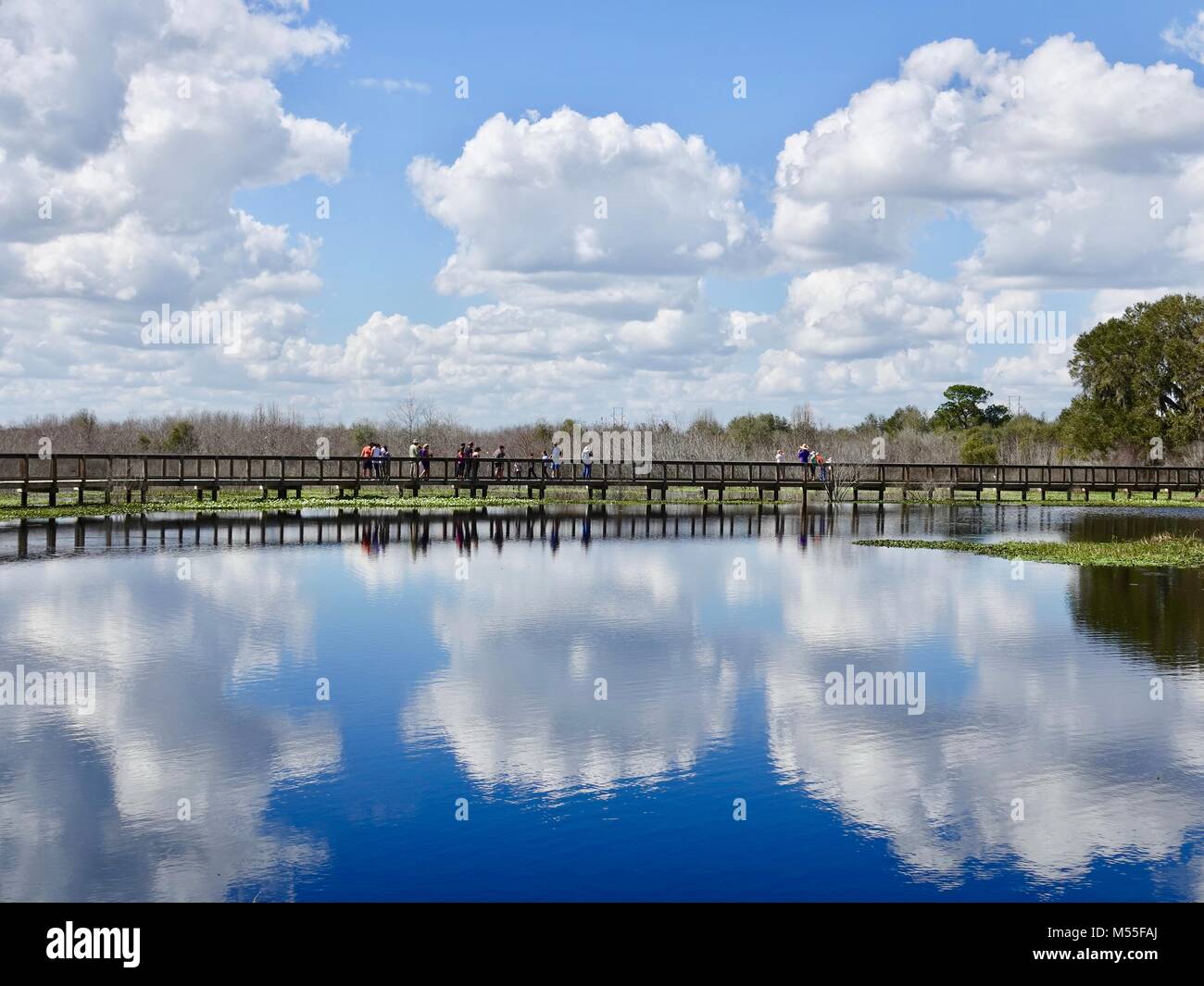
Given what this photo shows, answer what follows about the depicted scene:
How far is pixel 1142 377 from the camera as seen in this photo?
7088 cm

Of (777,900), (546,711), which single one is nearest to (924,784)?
(777,900)

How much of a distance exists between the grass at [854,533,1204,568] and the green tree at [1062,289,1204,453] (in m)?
42.8

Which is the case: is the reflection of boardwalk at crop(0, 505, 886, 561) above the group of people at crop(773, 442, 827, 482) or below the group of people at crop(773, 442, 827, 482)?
below

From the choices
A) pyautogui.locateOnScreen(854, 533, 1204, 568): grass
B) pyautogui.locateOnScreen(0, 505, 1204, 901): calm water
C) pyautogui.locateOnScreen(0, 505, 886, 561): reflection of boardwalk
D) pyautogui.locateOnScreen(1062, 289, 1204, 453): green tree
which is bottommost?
pyautogui.locateOnScreen(0, 505, 1204, 901): calm water

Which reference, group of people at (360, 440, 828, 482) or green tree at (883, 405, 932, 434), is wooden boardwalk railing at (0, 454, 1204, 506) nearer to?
group of people at (360, 440, 828, 482)

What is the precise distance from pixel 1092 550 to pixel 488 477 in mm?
30295

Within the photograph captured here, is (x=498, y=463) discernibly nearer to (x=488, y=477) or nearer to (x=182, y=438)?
(x=488, y=477)

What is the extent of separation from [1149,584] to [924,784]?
13941mm

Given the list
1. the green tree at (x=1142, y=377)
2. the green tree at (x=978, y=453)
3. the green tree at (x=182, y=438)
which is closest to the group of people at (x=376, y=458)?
the green tree at (x=182, y=438)

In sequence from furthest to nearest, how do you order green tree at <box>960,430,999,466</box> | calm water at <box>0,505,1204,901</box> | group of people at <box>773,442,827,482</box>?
green tree at <box>960,430,999,466</box>, group of people at <box>773,442,827,482</box>, calm water at <box>0,505,1204,901</box>

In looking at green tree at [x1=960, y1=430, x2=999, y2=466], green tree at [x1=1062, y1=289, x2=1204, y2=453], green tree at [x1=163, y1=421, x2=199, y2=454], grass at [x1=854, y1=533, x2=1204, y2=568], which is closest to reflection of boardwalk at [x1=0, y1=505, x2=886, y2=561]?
grass at [x1=854, y1=533, x2=1204, y2=568]

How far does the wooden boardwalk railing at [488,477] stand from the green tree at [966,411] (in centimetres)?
3442

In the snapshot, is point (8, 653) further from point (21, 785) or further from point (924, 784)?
point (924, 784)

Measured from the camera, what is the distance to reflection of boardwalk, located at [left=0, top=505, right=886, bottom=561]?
27547 millimetres
